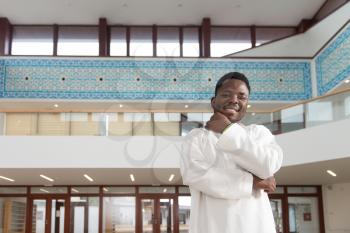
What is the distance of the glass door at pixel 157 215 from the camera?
50.0ft

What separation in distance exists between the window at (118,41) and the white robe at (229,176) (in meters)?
12.7

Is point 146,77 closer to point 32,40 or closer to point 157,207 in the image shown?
point 32,40

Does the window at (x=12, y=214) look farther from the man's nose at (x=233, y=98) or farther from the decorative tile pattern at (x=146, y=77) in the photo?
the man's nose at (x=233, y=98)

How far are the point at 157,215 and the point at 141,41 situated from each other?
5.33 metres

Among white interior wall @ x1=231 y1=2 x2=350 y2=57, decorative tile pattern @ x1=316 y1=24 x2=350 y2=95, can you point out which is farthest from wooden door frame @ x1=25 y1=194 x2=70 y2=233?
decorative tile pattern @ x1=316 y1=24 x2=350 y2=95

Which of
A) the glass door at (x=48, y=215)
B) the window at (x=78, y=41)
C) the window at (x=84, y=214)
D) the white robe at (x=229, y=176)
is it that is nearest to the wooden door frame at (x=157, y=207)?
the window at (x=84, y=214)

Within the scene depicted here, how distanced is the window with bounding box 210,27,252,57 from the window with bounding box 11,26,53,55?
15.4 ft

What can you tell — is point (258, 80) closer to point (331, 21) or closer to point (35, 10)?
point (331, 21)

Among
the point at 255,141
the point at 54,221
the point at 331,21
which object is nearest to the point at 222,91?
the point at 255,141

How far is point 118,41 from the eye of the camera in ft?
46.8

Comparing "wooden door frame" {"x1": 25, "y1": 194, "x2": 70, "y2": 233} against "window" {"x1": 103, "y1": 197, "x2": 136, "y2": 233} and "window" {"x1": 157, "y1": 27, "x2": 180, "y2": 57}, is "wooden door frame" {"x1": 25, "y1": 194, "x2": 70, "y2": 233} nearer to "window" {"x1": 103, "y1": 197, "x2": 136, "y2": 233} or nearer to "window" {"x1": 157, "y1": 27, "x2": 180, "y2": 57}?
"window" {"x1": 103, "y1": 197, "x2": 136, "y2": 233}

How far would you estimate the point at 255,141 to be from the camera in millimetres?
1604

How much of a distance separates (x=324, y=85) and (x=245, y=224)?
1207cm

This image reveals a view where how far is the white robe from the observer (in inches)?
60.1
